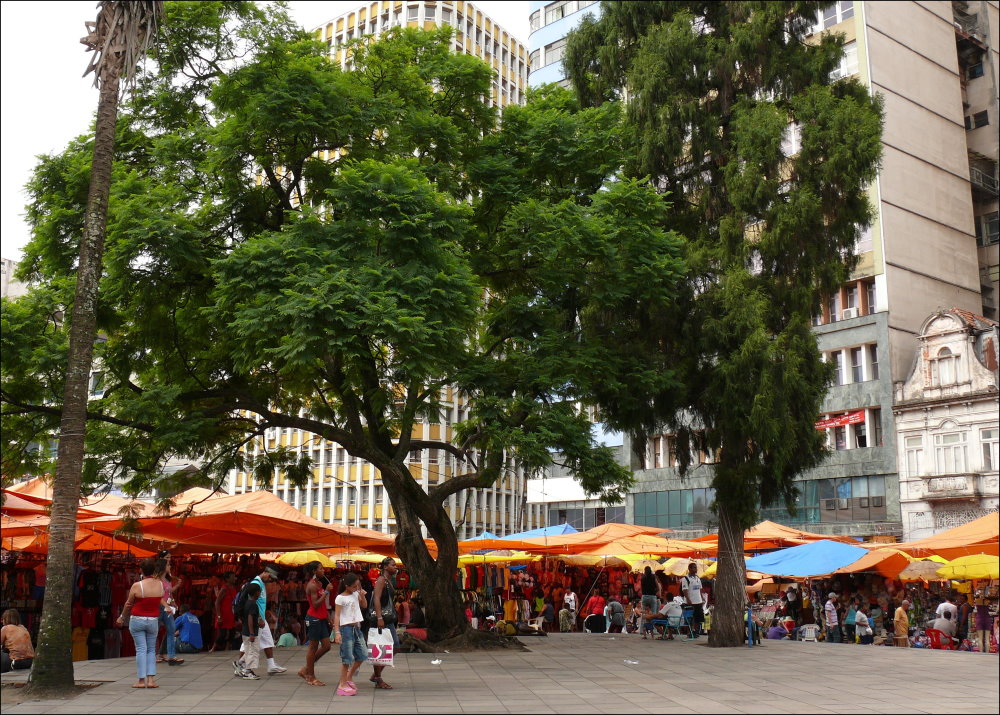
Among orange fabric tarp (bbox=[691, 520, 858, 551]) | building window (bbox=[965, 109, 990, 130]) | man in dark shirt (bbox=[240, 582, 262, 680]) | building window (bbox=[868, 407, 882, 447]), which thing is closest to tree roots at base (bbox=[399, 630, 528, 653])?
man in dark shirt (bbox=[240, 582, 262, 680])

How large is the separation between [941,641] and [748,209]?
39.4 feet

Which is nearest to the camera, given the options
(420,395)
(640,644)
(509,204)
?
(420,395)

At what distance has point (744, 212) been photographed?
72.4 feet

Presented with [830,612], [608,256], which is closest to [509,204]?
[608,256]

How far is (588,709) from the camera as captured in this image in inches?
450

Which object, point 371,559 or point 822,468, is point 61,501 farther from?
point 822,468

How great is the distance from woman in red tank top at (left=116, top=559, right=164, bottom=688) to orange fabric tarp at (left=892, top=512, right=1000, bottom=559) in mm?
17324

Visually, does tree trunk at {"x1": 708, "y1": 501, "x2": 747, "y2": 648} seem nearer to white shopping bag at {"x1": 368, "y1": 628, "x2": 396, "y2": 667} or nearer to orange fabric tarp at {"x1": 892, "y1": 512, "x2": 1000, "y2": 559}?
orange fabric tarp at {"x1": 892, "y1": 512, "x2": 1000, "y2": 559}

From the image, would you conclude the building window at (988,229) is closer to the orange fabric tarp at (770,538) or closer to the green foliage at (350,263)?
the orange fabric tarp at (770,538)

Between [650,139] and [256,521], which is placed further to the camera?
[650,139]

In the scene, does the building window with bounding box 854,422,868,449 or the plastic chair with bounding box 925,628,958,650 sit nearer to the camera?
the plastic chair with bounding box 925,628,958,650

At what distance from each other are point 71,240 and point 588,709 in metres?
13.3

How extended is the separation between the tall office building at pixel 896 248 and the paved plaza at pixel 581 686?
25333 mm

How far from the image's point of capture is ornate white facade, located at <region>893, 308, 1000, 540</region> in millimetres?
40750
